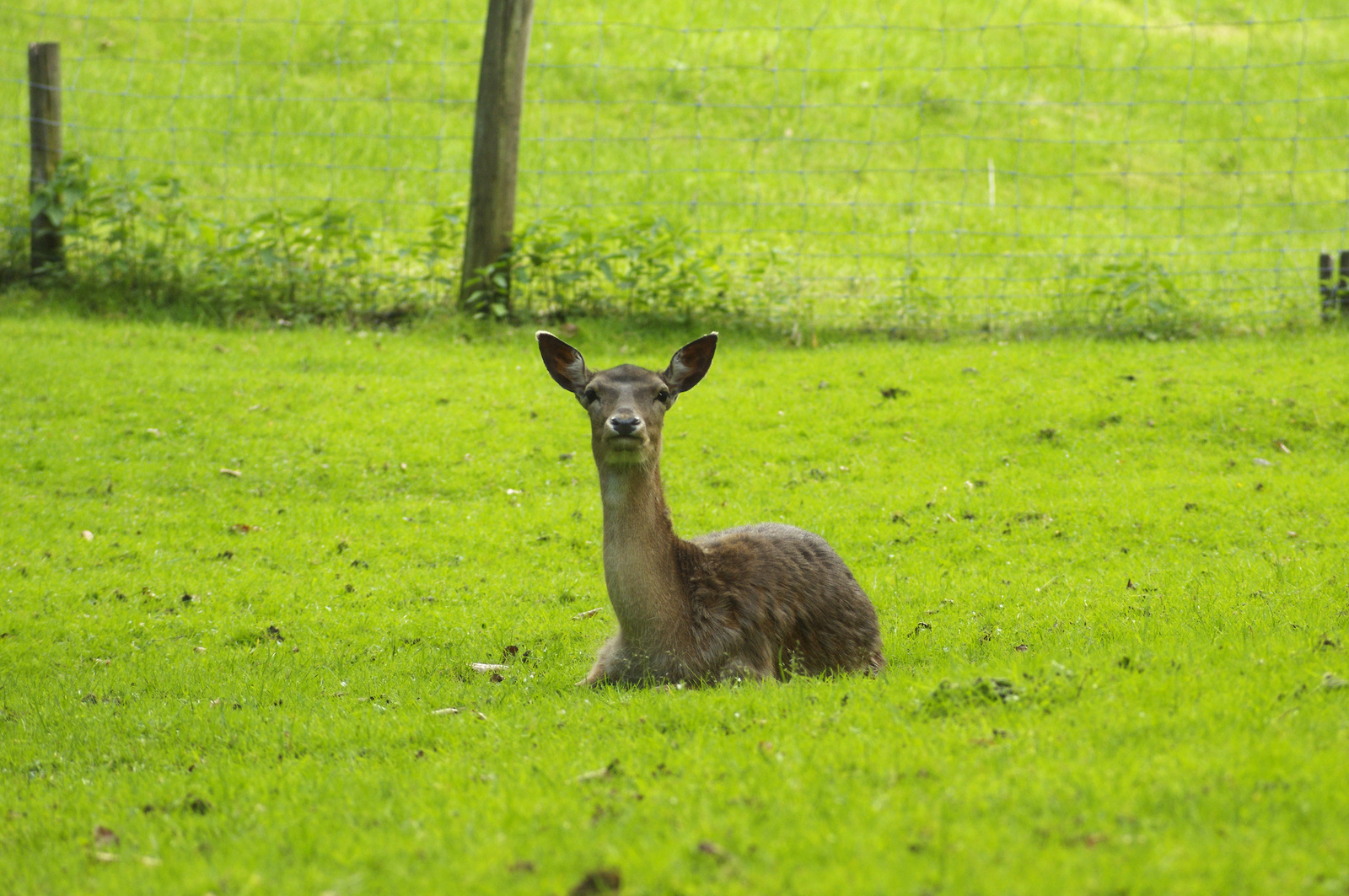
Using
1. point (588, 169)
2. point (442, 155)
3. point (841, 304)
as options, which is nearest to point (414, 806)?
point (841, 304)

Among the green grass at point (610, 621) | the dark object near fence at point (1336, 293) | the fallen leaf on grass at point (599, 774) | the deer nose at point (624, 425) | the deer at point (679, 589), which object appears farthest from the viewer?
the dark object near fence at point (1336, 293)

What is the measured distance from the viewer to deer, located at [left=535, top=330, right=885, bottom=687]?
7.02 m

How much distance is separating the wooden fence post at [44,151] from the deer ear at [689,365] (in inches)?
437

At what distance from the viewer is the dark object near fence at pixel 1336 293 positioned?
14.8 meters

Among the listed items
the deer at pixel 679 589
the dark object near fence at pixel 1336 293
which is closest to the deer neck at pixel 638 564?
the deer at pixel 679 589

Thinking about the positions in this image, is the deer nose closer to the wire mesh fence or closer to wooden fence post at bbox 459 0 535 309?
the wire mesh fence

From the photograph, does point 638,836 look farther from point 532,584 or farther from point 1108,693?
point 532,584

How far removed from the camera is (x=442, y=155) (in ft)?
78.0

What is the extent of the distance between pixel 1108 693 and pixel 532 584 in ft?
15.3

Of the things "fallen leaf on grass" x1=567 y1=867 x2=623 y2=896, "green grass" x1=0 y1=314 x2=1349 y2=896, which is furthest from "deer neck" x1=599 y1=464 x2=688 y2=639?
"fallen leaf on grass" x1=567 y1=867 x2=623 y2=896

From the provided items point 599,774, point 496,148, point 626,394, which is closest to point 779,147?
point 496,148

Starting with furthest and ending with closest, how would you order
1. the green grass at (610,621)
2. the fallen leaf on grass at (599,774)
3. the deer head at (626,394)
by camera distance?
the deer head at (626,394), the fallen leaf on grass at (599,774), the green grass at (610,621)

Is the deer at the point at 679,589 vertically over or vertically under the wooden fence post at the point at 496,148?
under

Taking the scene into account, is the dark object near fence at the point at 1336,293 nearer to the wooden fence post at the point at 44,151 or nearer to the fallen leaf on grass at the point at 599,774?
the fallen leaf on grass at the point at 599,774
